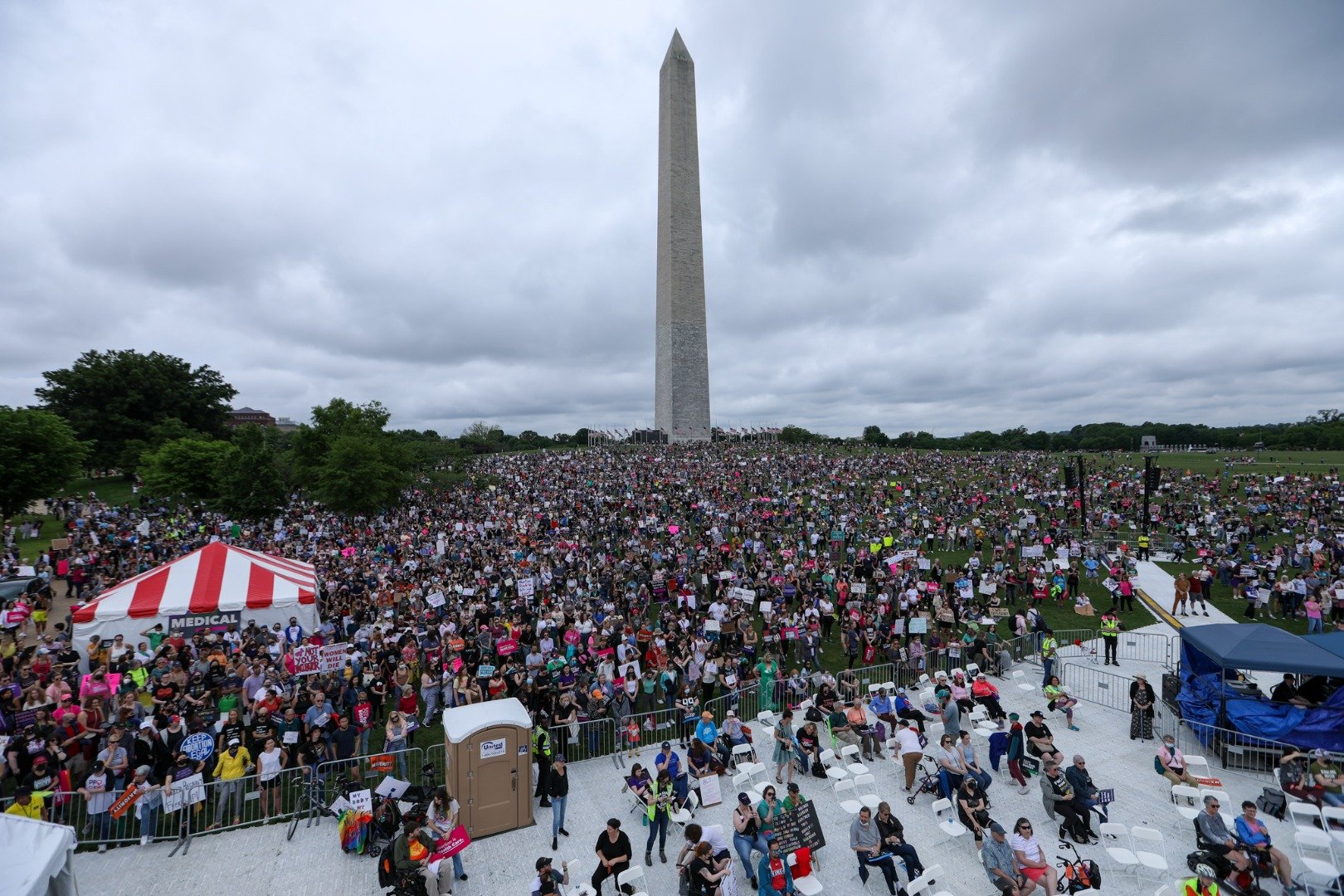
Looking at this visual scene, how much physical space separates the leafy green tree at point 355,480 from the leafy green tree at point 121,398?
38.7 m

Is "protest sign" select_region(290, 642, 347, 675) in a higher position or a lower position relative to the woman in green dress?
higher

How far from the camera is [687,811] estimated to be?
979 centimetres

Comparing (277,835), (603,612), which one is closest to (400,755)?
(277,835)

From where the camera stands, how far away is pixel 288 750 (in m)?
11.0

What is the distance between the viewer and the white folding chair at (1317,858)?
7648 mm

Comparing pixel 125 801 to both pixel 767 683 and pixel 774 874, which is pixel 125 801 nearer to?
pixel 774 874

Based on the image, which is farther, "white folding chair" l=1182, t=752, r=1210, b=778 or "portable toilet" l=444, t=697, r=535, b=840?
"white folding chair" l=1182, t=752, r=1210, b=778

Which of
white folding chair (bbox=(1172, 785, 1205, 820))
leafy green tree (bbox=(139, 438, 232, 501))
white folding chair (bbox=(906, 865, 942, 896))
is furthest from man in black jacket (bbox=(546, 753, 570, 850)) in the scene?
leafy green tree (bbox=(139, 438, 232, 501))

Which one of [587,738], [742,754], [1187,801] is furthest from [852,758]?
[1187,801]

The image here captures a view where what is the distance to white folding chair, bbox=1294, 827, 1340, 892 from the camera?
25.1ft

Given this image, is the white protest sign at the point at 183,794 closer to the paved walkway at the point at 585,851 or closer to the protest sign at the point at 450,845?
the paved walkway at the point at 585,851

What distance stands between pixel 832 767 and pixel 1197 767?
6244 millimetres

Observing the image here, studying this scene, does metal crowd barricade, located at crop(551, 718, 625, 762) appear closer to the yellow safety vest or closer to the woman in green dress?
the yellow safety vest

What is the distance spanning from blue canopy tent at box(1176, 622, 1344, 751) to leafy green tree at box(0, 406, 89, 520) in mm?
57715
